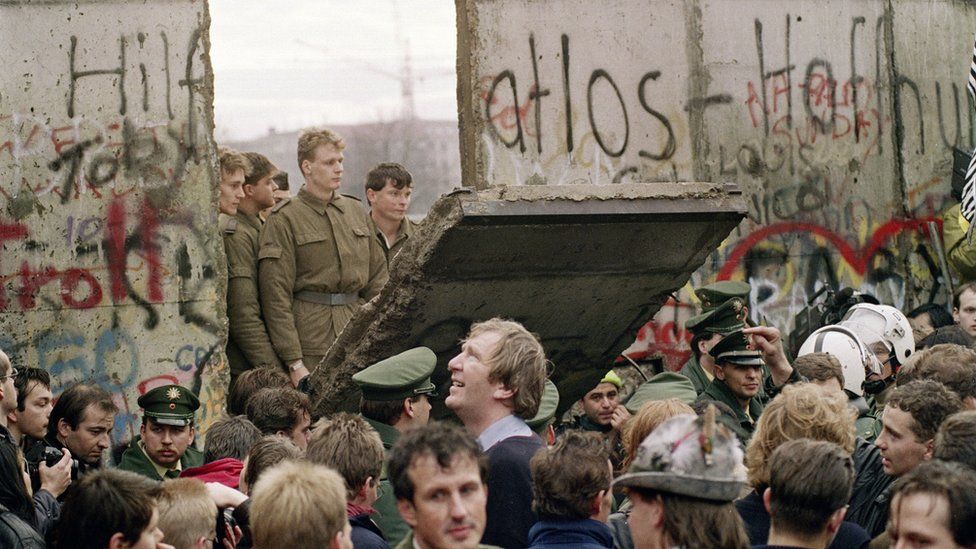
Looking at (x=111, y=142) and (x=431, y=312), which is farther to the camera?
(x=111, y=142)

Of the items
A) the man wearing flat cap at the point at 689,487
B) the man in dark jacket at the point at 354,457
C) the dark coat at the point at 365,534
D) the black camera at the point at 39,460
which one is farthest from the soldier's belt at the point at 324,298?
the man wearing flat cap at the point at 689,487

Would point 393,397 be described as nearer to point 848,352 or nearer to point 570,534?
point 570,534

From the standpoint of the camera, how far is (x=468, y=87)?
11.0 meters

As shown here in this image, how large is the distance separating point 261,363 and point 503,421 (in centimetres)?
438

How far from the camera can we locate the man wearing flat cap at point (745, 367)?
783cm

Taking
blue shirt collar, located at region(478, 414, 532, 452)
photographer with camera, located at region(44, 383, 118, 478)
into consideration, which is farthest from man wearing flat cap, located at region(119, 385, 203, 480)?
blue shirt collar, located at region(478, 414, 532, 452)

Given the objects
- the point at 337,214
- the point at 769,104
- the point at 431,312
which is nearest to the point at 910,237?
the point at 769,104

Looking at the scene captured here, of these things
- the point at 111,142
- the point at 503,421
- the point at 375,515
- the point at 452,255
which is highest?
the point at 111,142

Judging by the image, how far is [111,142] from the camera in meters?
9.51

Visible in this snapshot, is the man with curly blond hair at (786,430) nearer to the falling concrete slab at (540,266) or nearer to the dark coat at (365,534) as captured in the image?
the dark coat at (365,534)

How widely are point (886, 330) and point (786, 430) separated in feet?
15.3

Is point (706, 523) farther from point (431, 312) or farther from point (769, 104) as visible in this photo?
point (769, 104)

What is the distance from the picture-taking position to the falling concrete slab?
22.2 feet

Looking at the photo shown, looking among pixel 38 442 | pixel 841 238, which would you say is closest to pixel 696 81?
pixel 841 238
